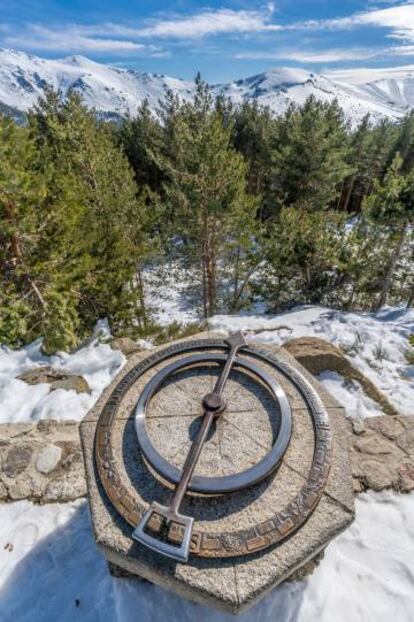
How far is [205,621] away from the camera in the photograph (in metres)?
2.45

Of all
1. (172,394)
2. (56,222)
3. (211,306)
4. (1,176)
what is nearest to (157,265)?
(211,306)

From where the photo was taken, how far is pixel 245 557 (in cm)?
208

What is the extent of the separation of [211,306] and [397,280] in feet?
24.4

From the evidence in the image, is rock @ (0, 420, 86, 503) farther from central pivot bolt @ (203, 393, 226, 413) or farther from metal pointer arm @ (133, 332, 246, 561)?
central pivot bolt @ (203, 393, 226, 413)

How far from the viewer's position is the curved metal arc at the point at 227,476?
2.35m

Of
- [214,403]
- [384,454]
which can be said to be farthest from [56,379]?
[384,454]

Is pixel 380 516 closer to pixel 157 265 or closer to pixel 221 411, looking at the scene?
pixel 221 411

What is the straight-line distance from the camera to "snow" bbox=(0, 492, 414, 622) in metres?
2.47

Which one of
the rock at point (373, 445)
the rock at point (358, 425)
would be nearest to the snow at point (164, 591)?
the rock at point (373, 445)

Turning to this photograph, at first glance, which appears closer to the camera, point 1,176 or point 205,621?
point 205,621

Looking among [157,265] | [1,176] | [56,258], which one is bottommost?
[157,265]

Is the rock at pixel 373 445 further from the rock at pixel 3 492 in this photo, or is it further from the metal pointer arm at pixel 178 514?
the rock at pixel 3 492

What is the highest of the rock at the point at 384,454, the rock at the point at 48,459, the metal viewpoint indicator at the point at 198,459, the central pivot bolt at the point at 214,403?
the central pivot bolt at the point at 214,403

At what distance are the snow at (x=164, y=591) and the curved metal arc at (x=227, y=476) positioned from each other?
3.48 feet
